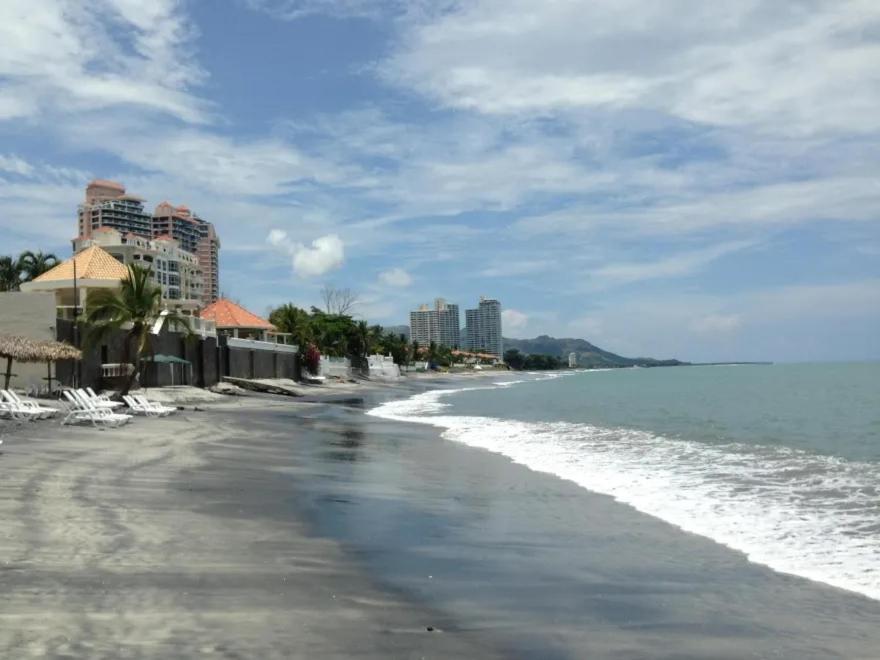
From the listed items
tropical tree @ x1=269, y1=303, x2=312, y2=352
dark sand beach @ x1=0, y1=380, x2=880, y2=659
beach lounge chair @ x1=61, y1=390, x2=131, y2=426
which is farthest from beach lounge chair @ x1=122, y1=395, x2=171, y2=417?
tropical tree @ x1=269, y1=303, x2=312, y2=352

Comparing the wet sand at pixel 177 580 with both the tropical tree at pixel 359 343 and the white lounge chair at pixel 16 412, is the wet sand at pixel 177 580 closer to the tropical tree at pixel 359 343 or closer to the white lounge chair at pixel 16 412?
the white lounge chair at pixel 16 412

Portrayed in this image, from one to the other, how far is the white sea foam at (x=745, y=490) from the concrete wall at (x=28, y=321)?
51.6 ft

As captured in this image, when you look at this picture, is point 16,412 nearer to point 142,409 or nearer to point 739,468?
point 142,409

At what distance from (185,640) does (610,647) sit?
2.76 metres

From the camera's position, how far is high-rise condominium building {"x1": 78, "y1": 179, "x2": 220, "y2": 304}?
169375mm

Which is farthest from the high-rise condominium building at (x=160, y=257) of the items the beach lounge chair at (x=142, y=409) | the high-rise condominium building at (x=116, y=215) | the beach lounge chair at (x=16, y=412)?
the beach lounge chair at (x=16, y=412)

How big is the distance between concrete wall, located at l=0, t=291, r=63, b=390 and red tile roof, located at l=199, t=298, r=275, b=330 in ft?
105

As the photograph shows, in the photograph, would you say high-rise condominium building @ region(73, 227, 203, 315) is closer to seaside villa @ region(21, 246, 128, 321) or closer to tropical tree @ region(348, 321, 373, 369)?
tropical tree @ region(348, 321, 373, 369)

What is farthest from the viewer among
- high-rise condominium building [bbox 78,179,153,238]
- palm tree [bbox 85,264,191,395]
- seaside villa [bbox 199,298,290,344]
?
high-rise condominium building [bbox 78,179,153,238]

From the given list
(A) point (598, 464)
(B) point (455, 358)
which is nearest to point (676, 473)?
(A) point (598, 464)

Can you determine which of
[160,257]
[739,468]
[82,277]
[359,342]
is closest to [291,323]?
[359,342]

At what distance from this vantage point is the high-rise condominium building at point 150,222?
16938cm

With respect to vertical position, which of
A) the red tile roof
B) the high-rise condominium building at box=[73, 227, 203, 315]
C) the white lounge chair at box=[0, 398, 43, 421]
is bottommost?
the white lounge chair at box=[0, 398, 43, 421]

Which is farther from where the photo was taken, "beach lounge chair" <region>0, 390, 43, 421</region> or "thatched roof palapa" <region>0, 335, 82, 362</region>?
"thatched roof palapa" <region>0, 335, 82, 362</region>
